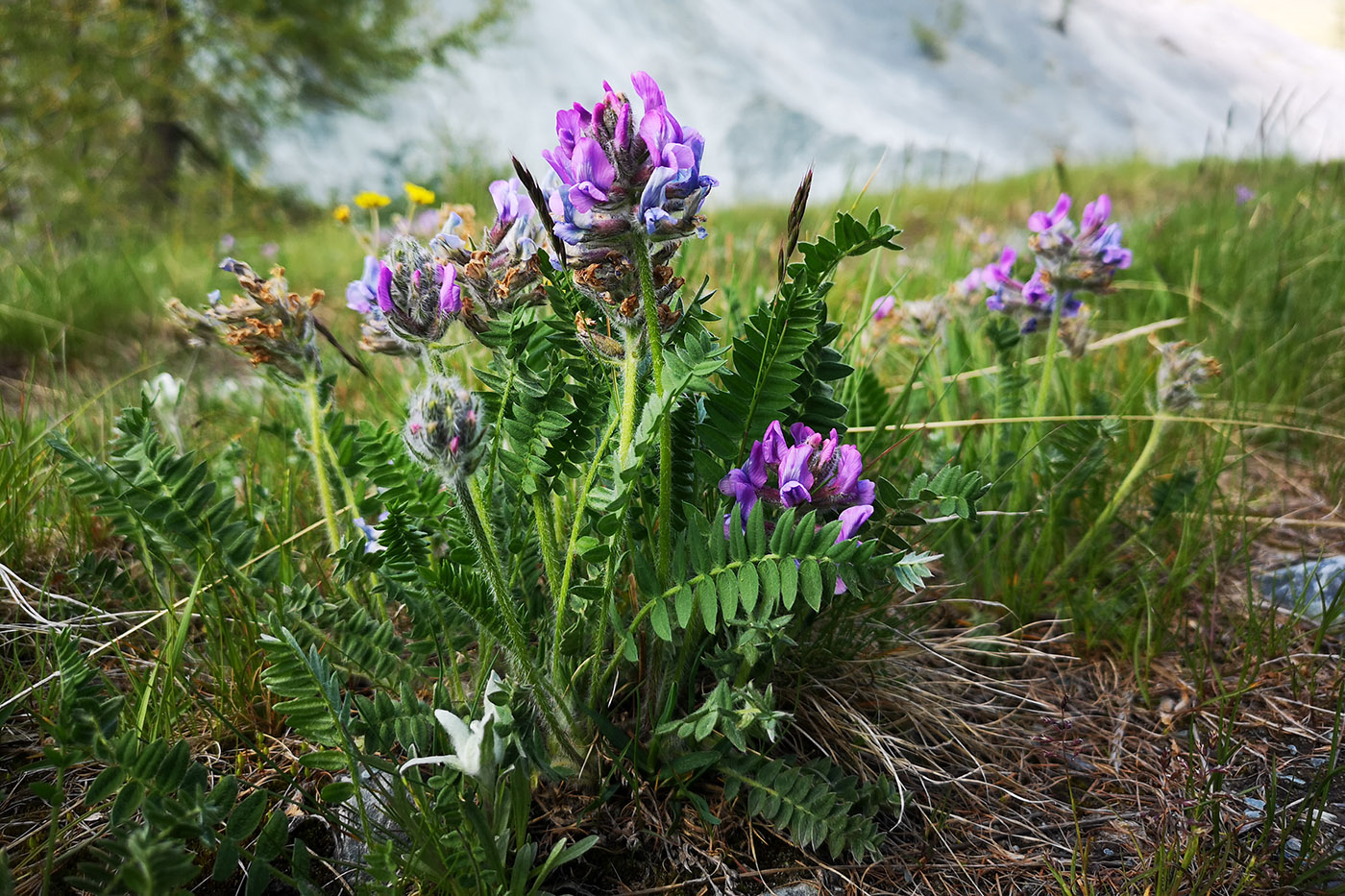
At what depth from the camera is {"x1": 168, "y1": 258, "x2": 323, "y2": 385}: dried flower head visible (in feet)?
3.67

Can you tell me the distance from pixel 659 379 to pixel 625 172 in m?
0.23

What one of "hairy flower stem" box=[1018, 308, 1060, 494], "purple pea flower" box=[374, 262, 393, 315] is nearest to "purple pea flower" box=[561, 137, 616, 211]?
"purple pea flower" box=[374, 262, 393, 315]

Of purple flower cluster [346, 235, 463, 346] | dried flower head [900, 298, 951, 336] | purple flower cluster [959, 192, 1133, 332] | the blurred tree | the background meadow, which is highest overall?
purple flower cluster [959, 192, 1133, 332]

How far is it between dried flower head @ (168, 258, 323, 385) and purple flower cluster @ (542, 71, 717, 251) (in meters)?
0.52

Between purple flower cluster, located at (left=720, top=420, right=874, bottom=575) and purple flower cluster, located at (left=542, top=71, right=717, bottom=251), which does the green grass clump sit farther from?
purple flower cluster, located at (left=542, top=71, right=717, bottom=251)

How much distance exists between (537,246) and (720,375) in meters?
0.32

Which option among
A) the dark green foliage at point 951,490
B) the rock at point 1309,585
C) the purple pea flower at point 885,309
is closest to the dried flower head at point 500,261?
the dark green foliage at point 951,490

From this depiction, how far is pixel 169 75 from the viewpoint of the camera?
22.4 feet

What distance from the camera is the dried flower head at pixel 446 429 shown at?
2.73ft

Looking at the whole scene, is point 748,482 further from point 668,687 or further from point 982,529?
point 982,529

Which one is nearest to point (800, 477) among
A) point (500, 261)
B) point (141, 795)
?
point (500, 261)

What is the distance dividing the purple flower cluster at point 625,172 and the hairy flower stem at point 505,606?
1.08ft

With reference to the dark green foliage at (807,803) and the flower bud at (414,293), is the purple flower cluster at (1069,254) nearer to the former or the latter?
the dark green foliage at (807,803)

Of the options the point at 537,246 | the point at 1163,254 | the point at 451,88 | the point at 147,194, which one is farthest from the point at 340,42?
the point at 537,246
